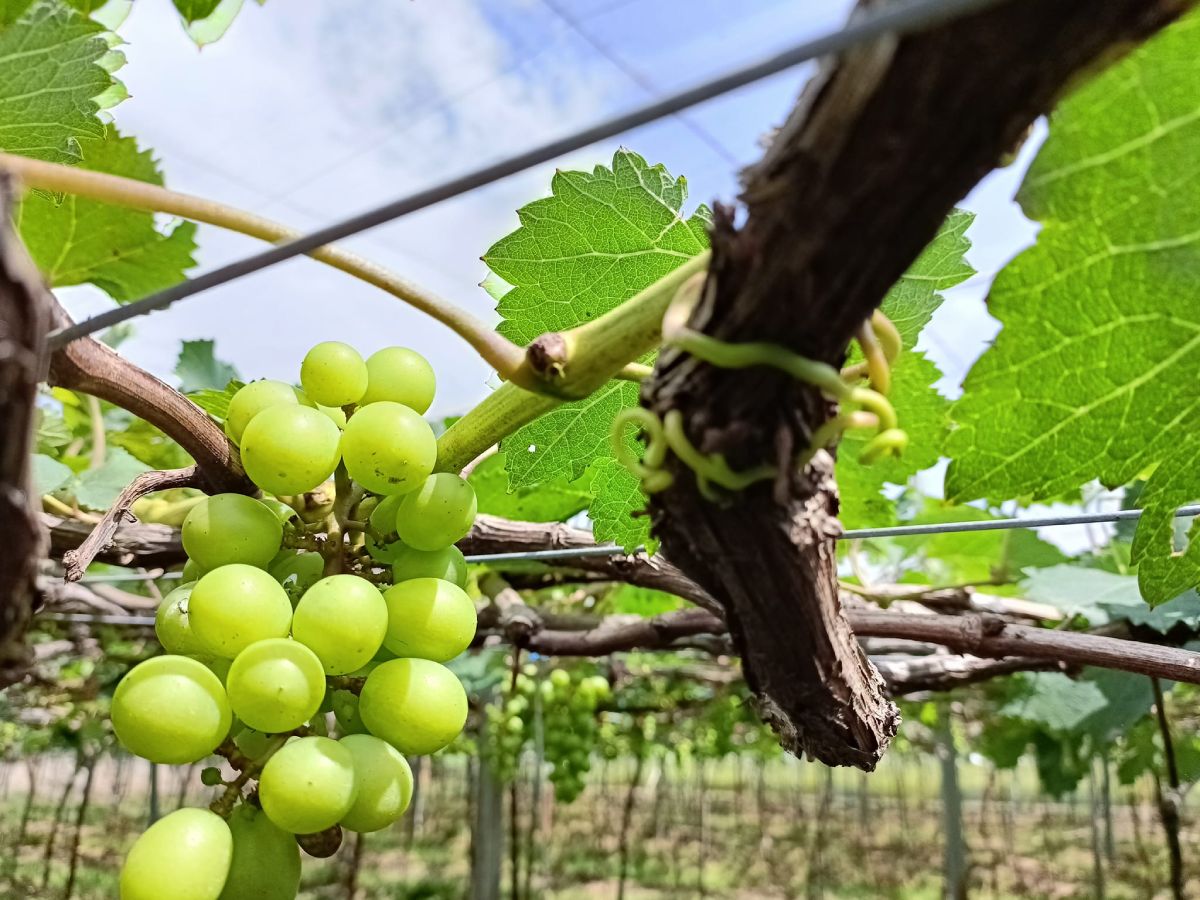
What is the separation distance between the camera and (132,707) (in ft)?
1.63

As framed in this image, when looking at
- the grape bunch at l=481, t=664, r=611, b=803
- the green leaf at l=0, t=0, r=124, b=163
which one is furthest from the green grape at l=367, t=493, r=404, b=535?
the grape bunch at l=481, t=664, r=611, b=803

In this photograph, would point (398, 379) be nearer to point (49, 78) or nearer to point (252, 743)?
point (252, 743)

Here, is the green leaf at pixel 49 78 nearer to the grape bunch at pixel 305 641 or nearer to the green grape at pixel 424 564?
the grape bunch at pixel 305 641

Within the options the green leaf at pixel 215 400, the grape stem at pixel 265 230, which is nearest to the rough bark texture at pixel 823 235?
the grape stem at pixel 265 230

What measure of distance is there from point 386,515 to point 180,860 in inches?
8.6

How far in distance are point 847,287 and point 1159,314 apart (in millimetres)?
258

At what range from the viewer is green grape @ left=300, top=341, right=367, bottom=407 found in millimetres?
569

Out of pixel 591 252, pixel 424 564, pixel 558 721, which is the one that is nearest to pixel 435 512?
pixel 424 564

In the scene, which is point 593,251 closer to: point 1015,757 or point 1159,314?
point 1159,314

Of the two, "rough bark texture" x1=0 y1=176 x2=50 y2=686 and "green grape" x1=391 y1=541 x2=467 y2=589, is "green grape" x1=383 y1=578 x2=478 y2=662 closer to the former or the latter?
"green grape" x1=391 y1=541 x2=467 y2=589

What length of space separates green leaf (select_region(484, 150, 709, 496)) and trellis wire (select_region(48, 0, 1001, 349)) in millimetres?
297

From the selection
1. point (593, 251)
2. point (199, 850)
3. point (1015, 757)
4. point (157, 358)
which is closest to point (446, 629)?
point (199, 850)

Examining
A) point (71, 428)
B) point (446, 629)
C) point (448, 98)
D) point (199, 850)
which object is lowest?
point (199, 850)

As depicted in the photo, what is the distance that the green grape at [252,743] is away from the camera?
550 millimetres
